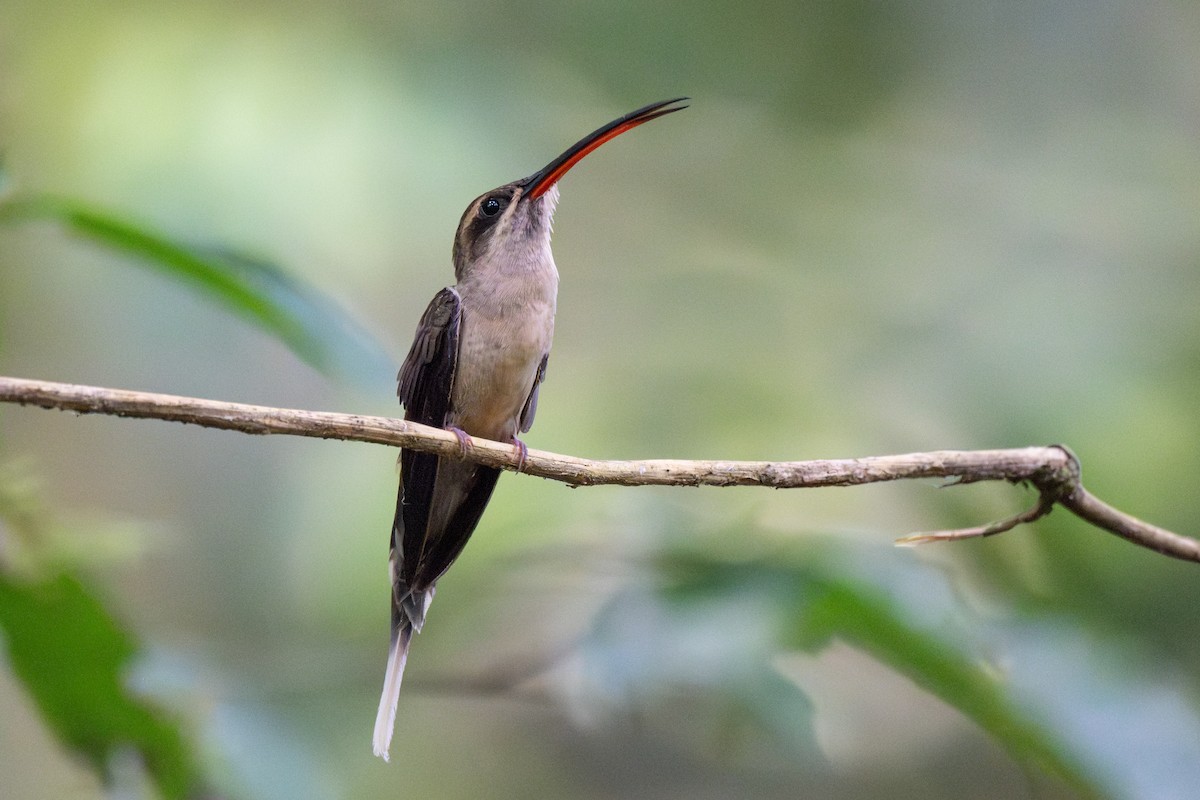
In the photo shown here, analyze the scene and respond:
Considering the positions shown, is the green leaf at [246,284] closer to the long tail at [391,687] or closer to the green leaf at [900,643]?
the long tail at [391,687]

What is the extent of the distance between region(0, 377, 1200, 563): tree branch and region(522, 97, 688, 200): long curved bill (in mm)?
955

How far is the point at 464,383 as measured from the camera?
9.51 ft

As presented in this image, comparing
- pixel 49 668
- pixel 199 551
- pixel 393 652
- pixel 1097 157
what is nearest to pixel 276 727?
pixel 393 652

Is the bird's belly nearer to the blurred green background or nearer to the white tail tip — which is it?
the blurred green background

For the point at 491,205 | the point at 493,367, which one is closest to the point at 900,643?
the point at 493,367

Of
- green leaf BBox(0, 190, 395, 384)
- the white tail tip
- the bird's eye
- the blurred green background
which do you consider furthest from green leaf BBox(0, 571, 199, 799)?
the bird's eye

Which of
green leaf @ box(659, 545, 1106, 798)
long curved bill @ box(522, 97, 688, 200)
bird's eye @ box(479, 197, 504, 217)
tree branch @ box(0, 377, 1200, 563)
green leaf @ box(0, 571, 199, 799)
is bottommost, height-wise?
green leaf @ box(0, 571, 199, 799)

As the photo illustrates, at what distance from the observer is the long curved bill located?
275 cm

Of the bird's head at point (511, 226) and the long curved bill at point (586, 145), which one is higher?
the long curved bill at point (586, 145)

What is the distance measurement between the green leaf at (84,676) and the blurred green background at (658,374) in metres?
0.09

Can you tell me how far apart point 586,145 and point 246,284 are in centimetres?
93

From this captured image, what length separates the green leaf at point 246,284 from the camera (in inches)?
96.1

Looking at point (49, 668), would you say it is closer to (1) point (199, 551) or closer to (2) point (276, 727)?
(2) point (276, 727)

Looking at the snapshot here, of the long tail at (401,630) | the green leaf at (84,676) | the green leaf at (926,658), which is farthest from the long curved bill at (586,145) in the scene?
the green leaf at (84,676)
